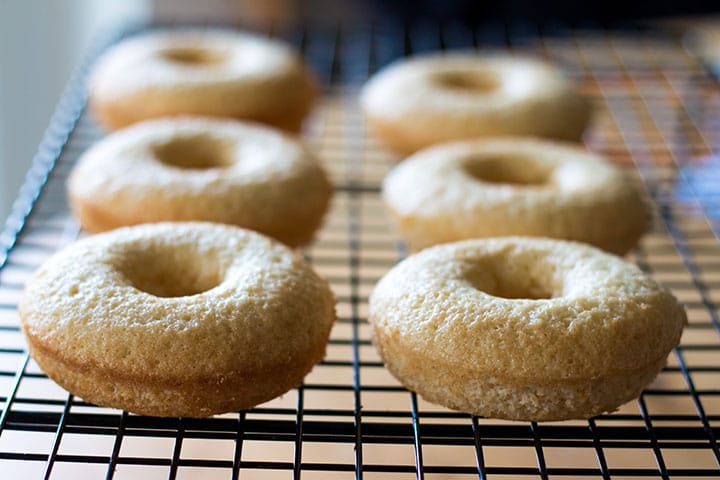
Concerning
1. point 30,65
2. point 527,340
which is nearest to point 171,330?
point 527,340

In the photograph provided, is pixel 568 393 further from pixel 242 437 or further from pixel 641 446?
pixel 242 437

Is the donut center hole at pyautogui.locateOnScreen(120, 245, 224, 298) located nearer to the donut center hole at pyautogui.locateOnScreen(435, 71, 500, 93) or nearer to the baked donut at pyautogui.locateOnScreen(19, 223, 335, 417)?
the baked donut at pyautogui.locateOnScreen(19, 223, 335, 417)

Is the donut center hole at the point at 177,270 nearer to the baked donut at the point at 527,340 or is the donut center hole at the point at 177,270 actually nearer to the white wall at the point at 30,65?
the baked donut at the point at 527,340

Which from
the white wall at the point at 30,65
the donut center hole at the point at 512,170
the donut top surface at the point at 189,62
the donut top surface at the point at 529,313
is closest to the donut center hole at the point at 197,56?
the donut top surface at the point at 189,62

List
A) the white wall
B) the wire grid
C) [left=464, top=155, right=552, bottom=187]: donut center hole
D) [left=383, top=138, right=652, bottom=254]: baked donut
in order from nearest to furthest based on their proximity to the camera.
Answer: the wire grid, [left=383, top=138, right=652, bottom=254]: baked donut, [left=464, top=155, right=552, bottom=187]: donut center hole, the white wall

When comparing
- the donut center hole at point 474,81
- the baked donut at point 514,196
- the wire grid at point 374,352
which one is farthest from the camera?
the donut center hole at point 474,81

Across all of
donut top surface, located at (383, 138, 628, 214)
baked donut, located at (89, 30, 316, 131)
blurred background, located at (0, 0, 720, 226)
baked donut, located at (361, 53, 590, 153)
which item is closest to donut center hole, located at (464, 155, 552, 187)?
donut top surface, located at (383, 138, 628, 214)
